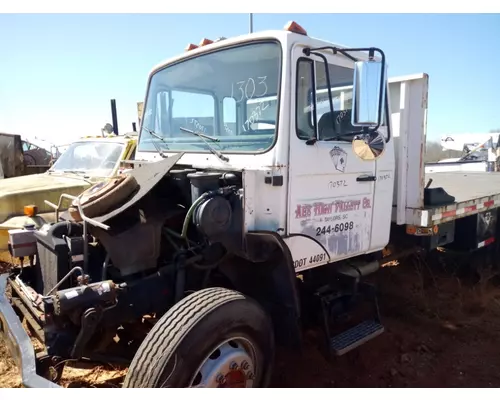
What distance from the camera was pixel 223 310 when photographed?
2363 millimetres

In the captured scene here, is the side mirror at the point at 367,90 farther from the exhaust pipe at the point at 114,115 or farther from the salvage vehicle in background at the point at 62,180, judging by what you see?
the exhaust pipe at the point at 114,115

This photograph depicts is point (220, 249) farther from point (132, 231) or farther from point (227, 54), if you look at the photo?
point (227, 54)

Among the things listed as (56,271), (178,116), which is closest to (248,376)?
(56,271)

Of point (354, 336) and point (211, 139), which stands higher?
point (211, 139)

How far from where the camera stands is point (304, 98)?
283 centimetres

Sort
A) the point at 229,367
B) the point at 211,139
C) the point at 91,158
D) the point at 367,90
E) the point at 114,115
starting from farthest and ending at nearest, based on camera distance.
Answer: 1. the point at 114,115
2. the point at 91,158
3. the point at 211,139
4. the point at 367,90
5. the point at 229,367

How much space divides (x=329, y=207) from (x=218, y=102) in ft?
3.81

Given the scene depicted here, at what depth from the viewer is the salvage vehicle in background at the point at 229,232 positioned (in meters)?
2.37

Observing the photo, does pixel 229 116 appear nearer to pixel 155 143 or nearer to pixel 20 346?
pixel 155 143

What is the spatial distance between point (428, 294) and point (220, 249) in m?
3.24

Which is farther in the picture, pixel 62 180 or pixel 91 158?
pixel 91 158

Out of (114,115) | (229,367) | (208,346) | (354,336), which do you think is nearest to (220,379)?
(229,367)

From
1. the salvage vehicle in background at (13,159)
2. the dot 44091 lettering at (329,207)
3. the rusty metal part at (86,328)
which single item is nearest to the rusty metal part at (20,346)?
the rusty metal part at (86,328)

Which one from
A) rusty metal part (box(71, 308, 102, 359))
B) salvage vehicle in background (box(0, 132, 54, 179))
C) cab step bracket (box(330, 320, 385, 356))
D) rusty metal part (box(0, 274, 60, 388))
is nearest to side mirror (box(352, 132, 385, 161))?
cab step bracket (box(330, 320, 385, 356))
